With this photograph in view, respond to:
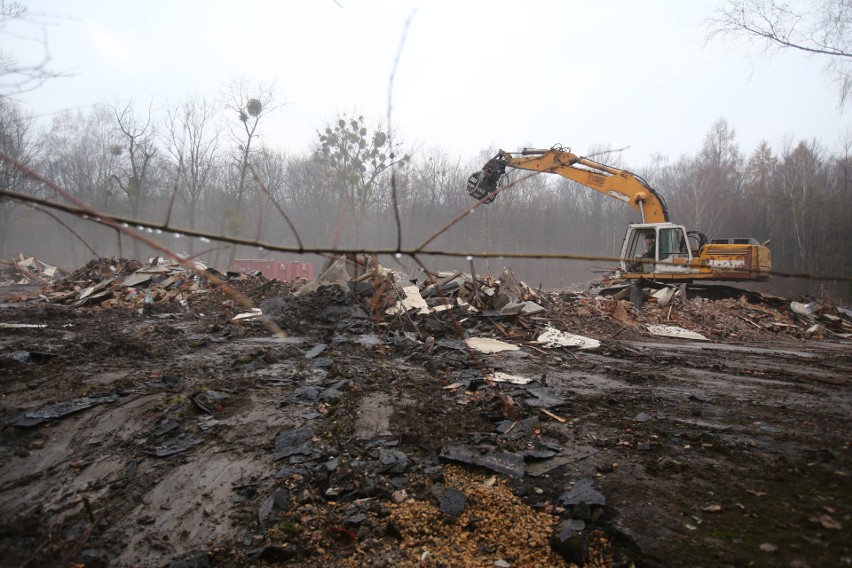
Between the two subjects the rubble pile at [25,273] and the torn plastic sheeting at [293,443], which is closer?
the torn plastic sheeting at [293,443]

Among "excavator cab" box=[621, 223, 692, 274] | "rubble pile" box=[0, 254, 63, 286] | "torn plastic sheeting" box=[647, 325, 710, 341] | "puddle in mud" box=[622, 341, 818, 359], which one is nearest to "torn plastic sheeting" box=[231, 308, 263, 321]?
"puddle in mud" box=[622, 341, 818, 359]

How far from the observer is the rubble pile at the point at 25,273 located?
2147cm

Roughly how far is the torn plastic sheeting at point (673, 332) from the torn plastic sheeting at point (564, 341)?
9.24ft

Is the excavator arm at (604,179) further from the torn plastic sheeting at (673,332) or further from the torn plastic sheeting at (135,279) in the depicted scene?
the torn plastic sheeting at (135,279)

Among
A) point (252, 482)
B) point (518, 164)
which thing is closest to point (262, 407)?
point (252, 482)

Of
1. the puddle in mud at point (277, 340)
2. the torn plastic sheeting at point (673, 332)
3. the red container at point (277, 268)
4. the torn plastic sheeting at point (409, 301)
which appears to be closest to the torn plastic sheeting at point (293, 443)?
the puddle in mud at point (277, 340)

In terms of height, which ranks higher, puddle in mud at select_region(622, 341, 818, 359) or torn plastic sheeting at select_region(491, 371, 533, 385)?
torn plastic sheeting at select_region(491, 371, 533, 385)

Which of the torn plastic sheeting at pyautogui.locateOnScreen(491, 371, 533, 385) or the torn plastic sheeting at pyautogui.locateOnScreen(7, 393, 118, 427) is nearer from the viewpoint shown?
the torn plastic sheeting at pyautogui.locateOnScreen(7, 393, 118, 427)

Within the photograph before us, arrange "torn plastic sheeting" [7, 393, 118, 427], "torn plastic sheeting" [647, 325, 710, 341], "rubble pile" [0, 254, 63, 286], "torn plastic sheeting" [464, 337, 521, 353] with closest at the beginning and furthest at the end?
"torn plastic sheeting" [7, 393, 118, 427] < "torn plastic sheeting" [464, 337, 521, 353] < "torn plastic sheeting" [647, 325, 710, 341] < "rubble pile" [0, 254, 63, 286]

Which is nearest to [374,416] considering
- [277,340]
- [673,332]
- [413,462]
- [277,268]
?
[413,462]

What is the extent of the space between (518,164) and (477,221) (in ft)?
74.8

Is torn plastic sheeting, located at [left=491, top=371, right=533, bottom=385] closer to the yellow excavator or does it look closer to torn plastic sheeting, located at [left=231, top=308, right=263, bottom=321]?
torn plastic sheeting, located at [left=231, top=308, right=263, bottom=321]

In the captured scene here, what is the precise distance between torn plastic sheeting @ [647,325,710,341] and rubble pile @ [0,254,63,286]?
26.2m

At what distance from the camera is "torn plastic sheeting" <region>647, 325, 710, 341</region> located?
9.84 metres
